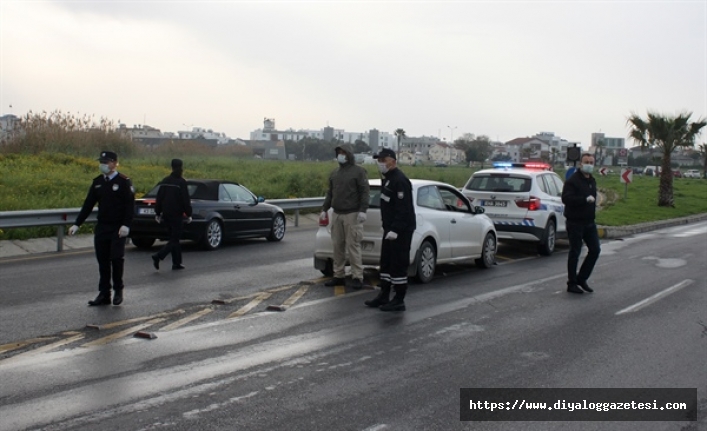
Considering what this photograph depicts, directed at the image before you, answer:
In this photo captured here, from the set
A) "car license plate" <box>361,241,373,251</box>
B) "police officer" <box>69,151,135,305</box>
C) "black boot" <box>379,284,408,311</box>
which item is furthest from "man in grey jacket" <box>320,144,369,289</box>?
"police officer" <box>69,151,135,305</box>

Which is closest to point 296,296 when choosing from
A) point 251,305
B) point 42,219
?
point 251,305

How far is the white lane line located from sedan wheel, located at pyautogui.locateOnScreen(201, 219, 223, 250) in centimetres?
836

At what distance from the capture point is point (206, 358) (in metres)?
7.37

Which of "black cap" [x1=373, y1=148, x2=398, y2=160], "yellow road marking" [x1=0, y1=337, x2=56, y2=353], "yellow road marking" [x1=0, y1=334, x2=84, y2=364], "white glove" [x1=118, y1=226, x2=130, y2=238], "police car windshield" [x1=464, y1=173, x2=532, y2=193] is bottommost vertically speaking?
"yellow road marking" [x1=0, y1=334, x2=84, y2=364]

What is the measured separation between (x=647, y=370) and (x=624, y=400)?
108 centimetres

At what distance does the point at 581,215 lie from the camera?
38.4 ft

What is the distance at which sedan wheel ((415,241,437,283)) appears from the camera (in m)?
12.1

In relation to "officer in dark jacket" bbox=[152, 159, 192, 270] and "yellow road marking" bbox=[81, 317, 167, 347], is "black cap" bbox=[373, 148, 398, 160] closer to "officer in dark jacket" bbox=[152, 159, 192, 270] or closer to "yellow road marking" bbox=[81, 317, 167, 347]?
"yellow road marking" bbox=[81, 317, 167, 347]

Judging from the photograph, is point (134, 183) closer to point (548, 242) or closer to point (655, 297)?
point (548, 242)

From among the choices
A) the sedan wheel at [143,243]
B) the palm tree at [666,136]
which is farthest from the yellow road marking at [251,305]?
the palm tree at [666,136]

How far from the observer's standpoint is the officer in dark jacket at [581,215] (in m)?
11.6

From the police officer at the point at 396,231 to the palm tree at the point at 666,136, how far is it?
30.7m

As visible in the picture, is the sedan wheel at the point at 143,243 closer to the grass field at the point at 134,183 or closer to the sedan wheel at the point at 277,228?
the grass field at the point at 134,183

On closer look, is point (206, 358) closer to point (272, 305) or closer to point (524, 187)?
point (272, 305)
